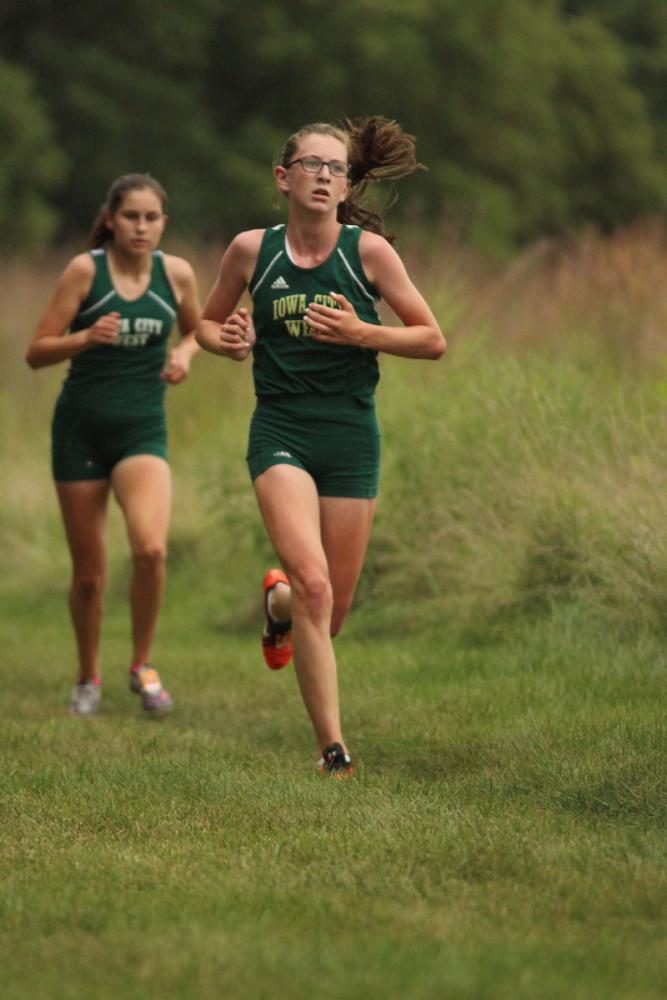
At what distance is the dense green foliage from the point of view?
3450 centimetres

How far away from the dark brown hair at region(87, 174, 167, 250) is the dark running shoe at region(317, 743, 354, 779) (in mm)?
2962

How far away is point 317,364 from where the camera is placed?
7094mm

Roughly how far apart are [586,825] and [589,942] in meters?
1.31

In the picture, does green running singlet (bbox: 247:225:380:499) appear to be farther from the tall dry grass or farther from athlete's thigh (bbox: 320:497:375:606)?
the tall dry grass

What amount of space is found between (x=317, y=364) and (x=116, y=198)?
7.29 ft

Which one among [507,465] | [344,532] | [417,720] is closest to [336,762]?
[344,532]

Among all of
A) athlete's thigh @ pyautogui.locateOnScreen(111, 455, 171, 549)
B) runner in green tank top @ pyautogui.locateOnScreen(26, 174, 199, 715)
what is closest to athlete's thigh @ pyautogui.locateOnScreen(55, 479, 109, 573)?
runner in green tank top @ pyautogui.locateOnScreen(26, 174, 199, 715)

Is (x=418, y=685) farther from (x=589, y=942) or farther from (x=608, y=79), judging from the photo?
(x=608, y=79)

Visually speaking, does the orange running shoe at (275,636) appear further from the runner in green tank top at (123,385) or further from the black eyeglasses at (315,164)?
the black eyeglasses at (315,164)

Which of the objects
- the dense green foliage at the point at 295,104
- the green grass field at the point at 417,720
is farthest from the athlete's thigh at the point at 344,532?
the dense green foliage at the point at 295,104

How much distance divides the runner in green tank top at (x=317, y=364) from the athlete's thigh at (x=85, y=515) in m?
1.91

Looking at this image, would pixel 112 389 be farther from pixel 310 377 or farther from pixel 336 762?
pixel 336 762

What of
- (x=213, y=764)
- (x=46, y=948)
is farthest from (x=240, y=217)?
(x=46, y=948)

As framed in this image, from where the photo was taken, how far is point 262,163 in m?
35.8
